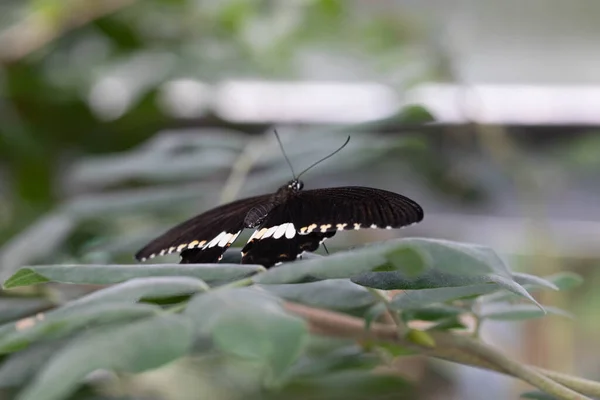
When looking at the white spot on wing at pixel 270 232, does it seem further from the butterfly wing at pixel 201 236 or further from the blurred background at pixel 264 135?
the blurred background at pixel 264 135

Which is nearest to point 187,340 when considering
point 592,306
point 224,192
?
point 224,192

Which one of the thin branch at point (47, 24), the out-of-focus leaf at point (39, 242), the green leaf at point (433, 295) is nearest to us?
the green leaf at point (433, 295)

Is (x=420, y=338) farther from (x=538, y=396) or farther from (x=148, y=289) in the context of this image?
(x=148, y=289)

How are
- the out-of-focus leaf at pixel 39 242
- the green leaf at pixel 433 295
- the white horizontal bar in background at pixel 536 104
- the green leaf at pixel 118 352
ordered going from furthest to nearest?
the white horizontal bar in background at pixel 536 104 → the out-of-focus leaf at pixel 39 242 → the green leaf at pixel 433 295 → the green leaf at pixel 118 352

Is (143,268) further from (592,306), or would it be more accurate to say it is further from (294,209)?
(592,306)

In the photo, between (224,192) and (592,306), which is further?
(592,306)

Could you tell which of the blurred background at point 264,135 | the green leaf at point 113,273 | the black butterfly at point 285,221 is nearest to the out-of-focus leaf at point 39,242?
the blurred background at point 264,135

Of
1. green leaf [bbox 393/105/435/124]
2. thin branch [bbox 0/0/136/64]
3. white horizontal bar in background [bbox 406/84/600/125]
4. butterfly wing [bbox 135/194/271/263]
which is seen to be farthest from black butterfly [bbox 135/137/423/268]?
white horizontal bar in background [bbox 406/84/600/125]

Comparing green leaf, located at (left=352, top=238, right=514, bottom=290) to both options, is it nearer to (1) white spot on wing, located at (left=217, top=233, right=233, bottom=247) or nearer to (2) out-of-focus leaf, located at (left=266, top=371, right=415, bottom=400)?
(1) white spot on wing, located at (left=217, top=233, right=233, bottom=247)
